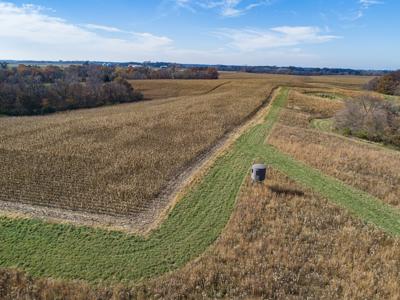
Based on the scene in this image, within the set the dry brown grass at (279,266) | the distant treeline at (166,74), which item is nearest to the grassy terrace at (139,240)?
the dry brown grass at (279,266)

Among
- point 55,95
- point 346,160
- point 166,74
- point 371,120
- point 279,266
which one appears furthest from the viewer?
point 166,74

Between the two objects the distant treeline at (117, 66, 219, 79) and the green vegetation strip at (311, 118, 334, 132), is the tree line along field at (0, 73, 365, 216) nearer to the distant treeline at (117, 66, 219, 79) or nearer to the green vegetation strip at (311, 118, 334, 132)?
the green vegetation strip at (311, 118, 334, 132)

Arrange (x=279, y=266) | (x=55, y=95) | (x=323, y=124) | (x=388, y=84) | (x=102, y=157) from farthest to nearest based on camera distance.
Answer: (x=388, y=84)
(x=55, y=95)
(x=323, y=124)
(x=102, y=157)
(x=279, y=266)

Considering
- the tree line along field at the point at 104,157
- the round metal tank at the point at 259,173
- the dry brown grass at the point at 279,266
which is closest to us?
the dry brown grass at the point at 279,266

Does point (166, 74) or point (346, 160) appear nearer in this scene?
point (346, 160)

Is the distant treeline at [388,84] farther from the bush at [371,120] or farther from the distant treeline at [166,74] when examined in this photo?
the distant treeline at [166,74]

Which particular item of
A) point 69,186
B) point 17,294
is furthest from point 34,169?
point 17,294

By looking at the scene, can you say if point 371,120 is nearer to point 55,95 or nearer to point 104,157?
point 104,157

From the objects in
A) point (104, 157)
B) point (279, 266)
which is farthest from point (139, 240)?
point (104, 157)
